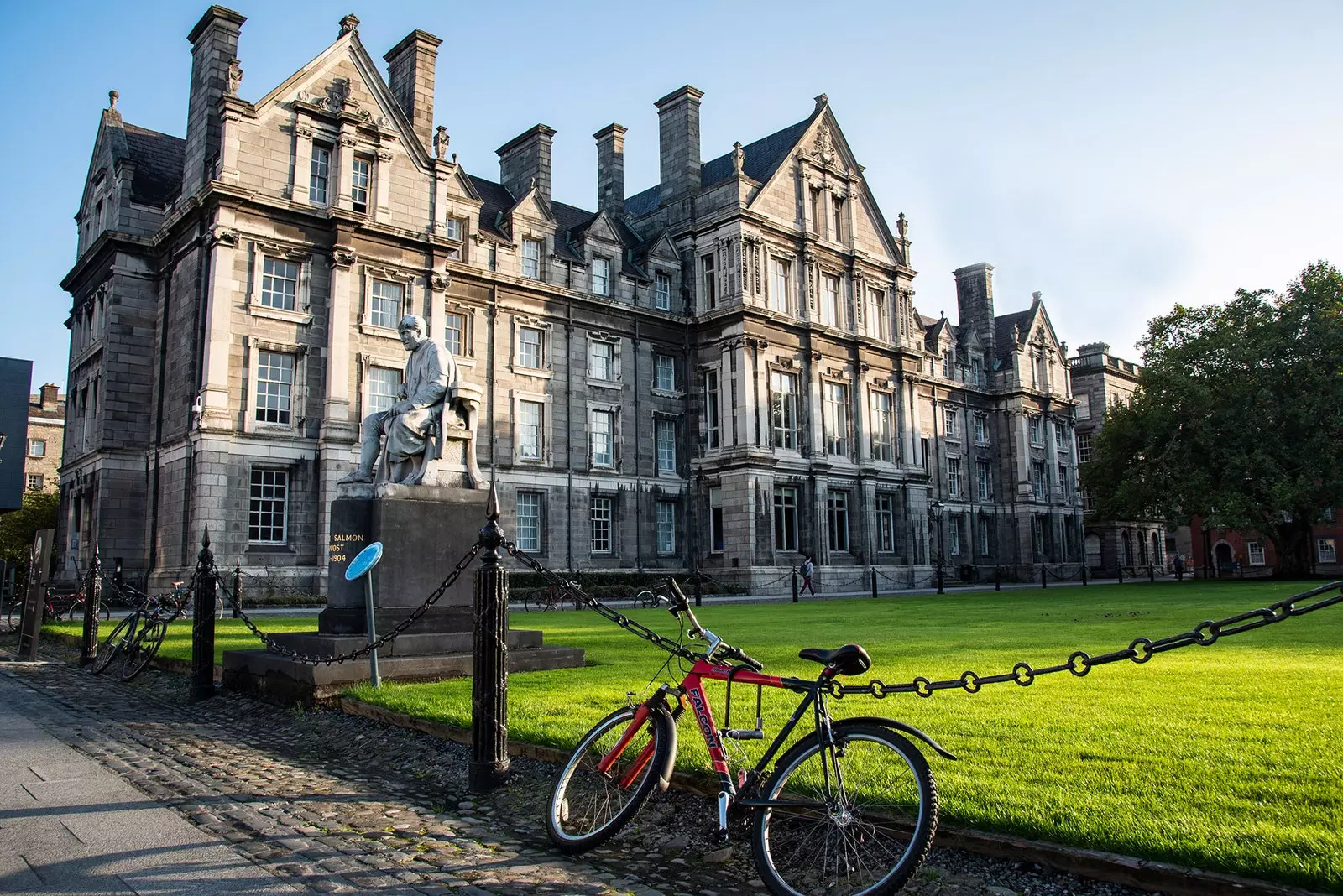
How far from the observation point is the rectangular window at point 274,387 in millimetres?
27422

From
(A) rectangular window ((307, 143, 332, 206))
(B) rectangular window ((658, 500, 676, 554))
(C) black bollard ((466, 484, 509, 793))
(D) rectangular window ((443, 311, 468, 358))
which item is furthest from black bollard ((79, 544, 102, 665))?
(B) rectangular window ((658, 500, 676, 554))

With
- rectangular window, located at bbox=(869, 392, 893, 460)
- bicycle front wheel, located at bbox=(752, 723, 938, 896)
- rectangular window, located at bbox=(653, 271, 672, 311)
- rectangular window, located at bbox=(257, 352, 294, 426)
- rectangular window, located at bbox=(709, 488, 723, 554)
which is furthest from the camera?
rectangular window, located at bbox=(869, 392, 893, 460)

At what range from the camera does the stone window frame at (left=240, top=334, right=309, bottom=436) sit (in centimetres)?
2698

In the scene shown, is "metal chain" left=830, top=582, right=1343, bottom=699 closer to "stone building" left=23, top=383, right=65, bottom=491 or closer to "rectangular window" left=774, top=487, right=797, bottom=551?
"rectangular window" left=774, top=487, right=797, bottom=551

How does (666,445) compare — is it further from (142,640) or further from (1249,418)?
(142,640)

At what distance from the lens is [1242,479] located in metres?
40.4

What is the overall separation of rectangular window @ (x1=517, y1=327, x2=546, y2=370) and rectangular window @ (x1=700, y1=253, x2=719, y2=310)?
7638 millimetres

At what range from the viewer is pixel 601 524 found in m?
36.5

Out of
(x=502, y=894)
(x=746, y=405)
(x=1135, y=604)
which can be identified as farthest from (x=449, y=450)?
(x=746, y=405)

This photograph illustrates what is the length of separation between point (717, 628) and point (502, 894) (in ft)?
41.6

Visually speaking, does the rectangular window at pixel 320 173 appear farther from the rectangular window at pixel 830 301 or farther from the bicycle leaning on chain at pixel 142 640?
the rectangular window at pixel 830 301

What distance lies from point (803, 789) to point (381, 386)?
2696cm

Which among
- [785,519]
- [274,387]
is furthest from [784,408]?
[274,387]

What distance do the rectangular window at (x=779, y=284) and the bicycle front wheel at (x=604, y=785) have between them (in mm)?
34821
